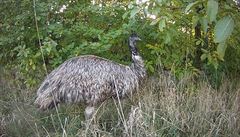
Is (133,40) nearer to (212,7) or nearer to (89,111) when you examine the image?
(89,111)

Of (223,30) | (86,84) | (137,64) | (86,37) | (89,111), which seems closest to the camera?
(223,30)

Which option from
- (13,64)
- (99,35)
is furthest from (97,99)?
(13,64)

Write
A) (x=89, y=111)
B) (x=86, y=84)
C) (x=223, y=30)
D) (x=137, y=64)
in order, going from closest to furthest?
1. (x=223, y=30)
2. (x=86, y=84)
3. (x=89, y=111)
4. (x=137, y=64)

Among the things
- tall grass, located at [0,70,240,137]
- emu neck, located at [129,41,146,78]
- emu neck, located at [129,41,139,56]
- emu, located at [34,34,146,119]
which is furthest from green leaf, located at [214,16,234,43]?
emu neck, located at [129,41,139,56]

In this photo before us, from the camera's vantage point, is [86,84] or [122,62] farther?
[122,62]

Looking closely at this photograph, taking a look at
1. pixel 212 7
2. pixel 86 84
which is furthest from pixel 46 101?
pixel 212 7

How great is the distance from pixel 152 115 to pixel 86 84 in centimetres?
59

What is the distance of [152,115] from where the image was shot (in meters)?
3.50

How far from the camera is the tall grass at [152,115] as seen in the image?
10.7 ft

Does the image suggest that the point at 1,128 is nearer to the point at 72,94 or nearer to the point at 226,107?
the point at 72,94

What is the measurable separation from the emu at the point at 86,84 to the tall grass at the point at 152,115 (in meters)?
0.14

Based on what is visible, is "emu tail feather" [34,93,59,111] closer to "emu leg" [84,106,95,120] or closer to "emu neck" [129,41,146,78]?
"emu leg" [84,106,95,120]

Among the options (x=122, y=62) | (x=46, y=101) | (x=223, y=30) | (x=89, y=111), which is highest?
(x=223, y=30)

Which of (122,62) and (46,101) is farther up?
(122,62)
